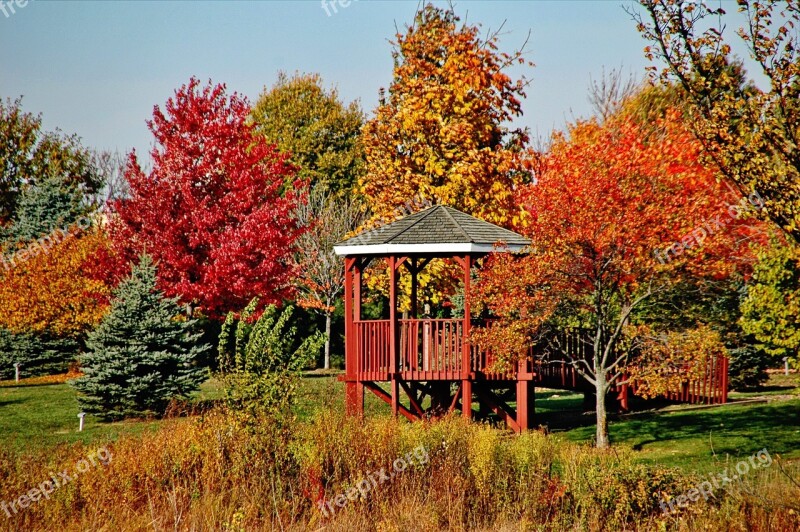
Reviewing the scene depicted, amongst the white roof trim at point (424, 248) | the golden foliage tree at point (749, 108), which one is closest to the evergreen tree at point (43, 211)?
the white roof trim at point (424, 248)

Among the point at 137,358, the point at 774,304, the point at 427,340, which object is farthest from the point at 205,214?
the point at 774,304

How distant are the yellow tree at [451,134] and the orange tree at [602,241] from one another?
5738 mm

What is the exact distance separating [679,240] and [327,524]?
7517 millimetres

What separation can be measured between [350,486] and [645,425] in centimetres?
877

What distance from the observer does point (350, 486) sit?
9492 millimetres

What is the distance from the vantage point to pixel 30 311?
27047 mm

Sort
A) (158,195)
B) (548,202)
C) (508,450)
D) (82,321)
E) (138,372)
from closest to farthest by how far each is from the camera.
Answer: (508,450)
(548,202)
(138,372)
(158,195)
(82,321)

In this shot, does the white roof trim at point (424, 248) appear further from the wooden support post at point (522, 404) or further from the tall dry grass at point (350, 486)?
the tall dry grass at point (350, 486)

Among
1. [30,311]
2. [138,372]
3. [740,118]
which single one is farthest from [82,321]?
[740,118]

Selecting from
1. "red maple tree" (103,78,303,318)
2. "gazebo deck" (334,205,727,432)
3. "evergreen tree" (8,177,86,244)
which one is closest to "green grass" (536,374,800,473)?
"gazebo deck" (334,205,727,432)

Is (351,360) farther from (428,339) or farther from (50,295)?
(50,295)

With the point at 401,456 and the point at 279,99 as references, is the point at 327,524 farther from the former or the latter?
the point at 279,99

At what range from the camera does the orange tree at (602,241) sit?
42.2 feet

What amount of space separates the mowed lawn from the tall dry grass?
2.99ft
